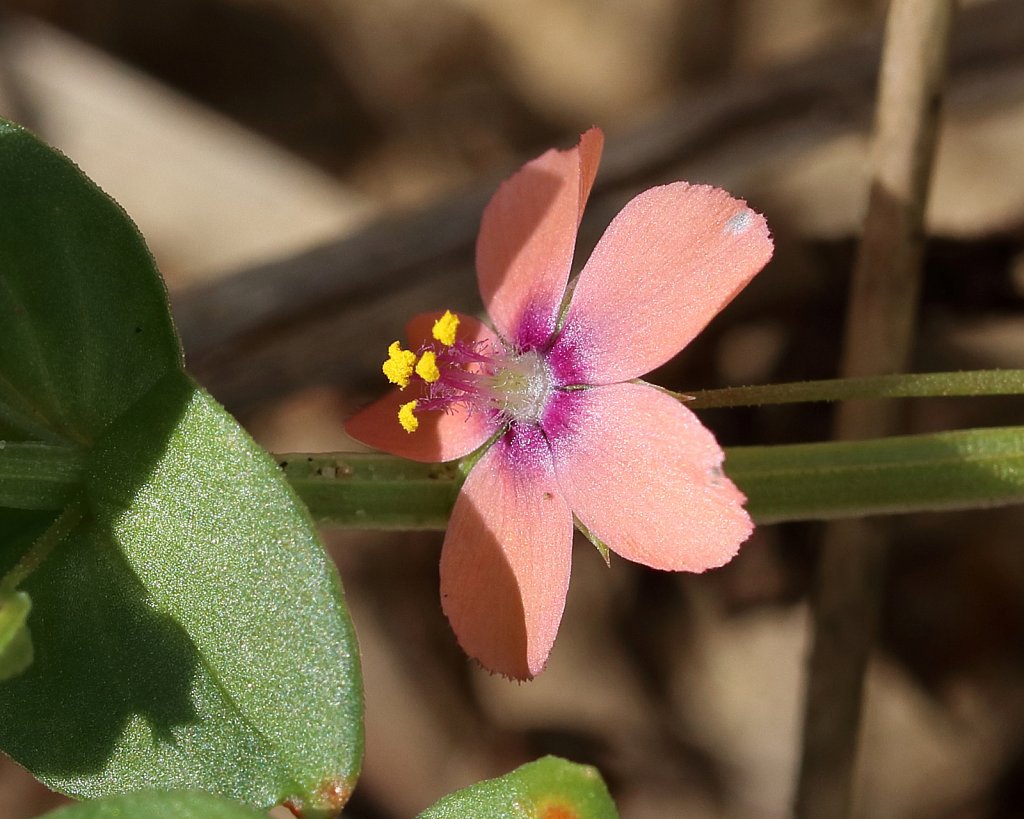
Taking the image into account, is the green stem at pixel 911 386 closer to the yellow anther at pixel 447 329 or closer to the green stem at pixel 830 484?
the green stem at pixel 830 484

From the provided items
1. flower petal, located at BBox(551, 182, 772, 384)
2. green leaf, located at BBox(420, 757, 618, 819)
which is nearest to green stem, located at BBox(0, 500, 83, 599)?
green leaf, located at BBox(420, 757, 618, 819)

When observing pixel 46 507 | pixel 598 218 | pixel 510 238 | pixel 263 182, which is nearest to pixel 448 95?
pixel 263 182

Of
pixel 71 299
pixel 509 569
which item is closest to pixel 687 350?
pixel 509 569

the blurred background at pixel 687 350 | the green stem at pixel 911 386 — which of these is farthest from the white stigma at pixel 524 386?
the blurred background at pixel 687 350

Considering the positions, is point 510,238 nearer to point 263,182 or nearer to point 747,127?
point 747,127

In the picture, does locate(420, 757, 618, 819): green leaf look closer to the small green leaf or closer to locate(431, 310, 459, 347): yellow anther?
the small green leaf
